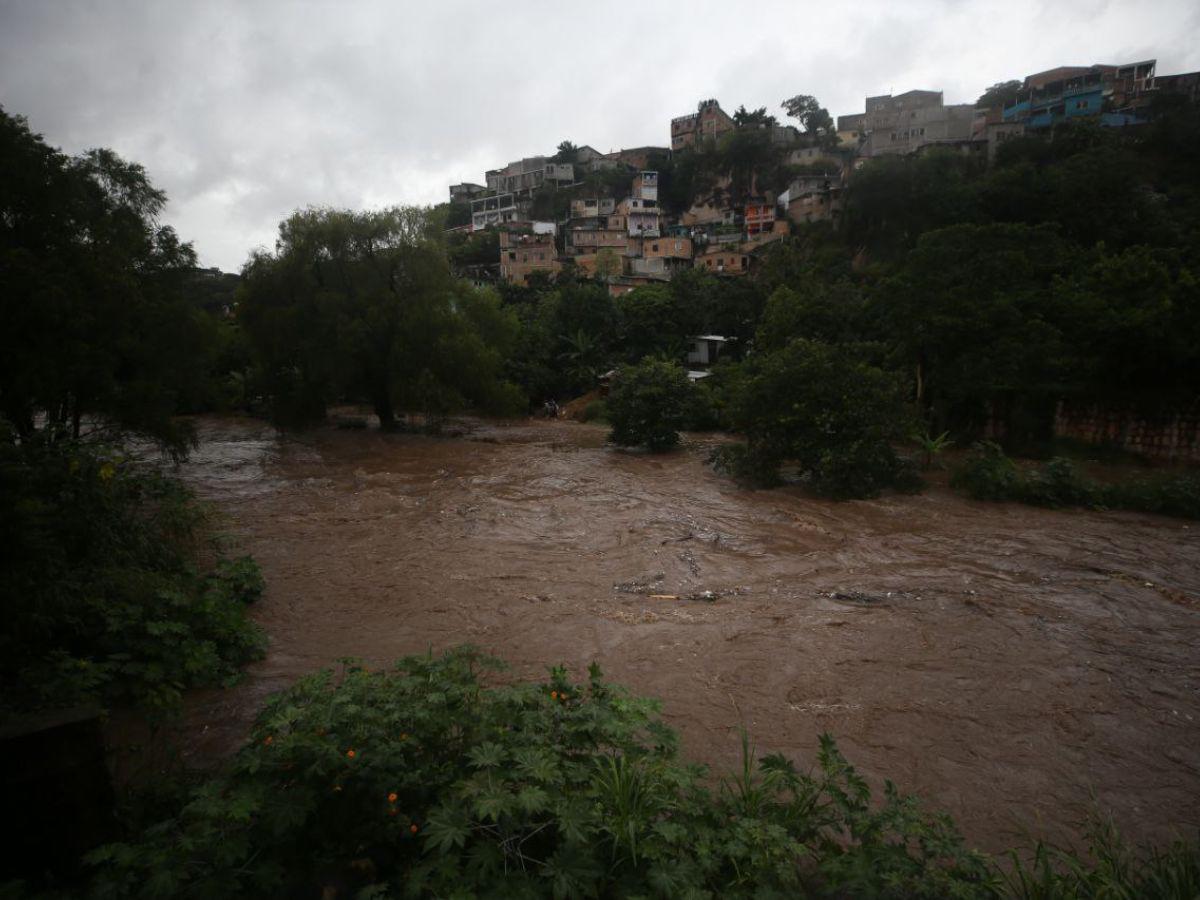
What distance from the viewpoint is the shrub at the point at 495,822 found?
2.73 meters

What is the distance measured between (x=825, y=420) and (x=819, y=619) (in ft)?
24.9

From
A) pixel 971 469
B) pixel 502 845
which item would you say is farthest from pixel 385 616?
pixel 971 469

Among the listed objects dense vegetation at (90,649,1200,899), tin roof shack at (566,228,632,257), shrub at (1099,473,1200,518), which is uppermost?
tin roof shack at (566,228,632,257)

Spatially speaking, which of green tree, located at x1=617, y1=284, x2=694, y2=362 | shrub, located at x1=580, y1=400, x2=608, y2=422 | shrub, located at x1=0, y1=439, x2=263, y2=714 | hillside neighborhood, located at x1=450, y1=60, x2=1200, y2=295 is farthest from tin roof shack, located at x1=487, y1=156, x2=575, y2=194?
shrub, located at x1=0, y1=439, x2=263, y2=714

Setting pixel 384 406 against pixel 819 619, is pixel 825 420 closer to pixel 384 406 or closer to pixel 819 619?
pixel 819 619

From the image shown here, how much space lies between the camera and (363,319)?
71.6 feet

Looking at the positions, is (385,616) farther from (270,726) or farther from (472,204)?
(472,204)

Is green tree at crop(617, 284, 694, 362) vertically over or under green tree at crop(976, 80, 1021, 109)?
under

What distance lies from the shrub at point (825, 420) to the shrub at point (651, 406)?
4183 millimetres

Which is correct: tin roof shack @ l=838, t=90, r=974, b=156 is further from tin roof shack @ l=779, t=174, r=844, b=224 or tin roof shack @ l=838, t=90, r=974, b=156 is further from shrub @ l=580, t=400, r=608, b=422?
shrub @ l=580, t=400, r=608, b=422

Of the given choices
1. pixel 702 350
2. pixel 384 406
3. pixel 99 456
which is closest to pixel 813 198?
pixel 702 350

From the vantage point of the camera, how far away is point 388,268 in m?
22.8

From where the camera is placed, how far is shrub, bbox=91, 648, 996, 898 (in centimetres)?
273

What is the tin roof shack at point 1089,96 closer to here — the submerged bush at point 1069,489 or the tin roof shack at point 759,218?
the tin roof shack at point 759,218
